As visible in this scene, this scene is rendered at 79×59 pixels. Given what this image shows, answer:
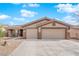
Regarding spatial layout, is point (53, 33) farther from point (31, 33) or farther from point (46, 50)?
point (46, 50)

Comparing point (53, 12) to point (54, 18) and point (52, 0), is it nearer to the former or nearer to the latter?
point (54, 18)

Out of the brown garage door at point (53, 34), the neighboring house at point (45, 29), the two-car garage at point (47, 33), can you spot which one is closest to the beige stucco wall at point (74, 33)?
the neighboring house at point (45, 29)

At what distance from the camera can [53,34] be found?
22984mm

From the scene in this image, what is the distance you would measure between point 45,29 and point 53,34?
112cm

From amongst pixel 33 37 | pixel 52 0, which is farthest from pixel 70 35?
pixel 52 0

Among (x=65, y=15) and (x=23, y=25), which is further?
(x=23, y=25)

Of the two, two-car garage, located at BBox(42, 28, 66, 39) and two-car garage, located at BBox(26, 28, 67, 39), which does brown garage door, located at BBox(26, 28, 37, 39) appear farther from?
two-car garage, located at BBox(42, 28, 66, 39)

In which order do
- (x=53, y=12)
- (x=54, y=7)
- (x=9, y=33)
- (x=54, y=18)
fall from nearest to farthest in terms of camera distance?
(x=54, y=7)
(x=53, y=12)
(x=54, y=18)
(x=9, y=33)

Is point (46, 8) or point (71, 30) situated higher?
point (46, 8)

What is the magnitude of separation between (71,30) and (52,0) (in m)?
14.6

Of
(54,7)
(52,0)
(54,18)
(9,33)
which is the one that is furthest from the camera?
(9,33)

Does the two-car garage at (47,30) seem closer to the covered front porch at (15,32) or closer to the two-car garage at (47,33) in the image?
the two-car garage at (47,33)

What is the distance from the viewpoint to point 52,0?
10.1m

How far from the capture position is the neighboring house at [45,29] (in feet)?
75.7
